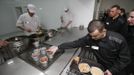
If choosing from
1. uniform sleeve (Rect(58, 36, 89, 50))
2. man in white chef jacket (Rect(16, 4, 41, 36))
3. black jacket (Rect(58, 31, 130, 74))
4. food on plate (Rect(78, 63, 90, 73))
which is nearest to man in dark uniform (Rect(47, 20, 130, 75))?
black jacket (Rect(58, 31, 130, 74))

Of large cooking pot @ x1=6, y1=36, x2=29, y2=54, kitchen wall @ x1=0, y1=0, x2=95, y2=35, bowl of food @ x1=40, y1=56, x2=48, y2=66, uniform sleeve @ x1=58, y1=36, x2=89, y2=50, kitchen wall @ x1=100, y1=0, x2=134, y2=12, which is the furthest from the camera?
kitchen wall @ x1=100, y1=0, x2=134, y2=12

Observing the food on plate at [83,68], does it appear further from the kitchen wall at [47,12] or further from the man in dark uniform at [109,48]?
the kitchen wall at [47,12]

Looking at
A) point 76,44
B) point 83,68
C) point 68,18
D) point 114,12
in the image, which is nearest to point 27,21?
point 68,18

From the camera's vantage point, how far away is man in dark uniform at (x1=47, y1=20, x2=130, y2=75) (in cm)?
105

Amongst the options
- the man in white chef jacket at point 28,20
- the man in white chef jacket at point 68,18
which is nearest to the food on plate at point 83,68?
the man in white chef jacket at point 28,20

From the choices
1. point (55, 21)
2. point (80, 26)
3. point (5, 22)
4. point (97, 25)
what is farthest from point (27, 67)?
point (5, 22)

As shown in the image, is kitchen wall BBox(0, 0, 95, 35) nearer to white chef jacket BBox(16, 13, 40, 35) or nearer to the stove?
white chef jacket BBox(16, 13, 40, 35)

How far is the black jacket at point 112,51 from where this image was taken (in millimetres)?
1093

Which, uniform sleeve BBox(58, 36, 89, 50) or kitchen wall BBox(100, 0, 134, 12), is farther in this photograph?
kitchen wall BBox(100, 0, 134, 12)

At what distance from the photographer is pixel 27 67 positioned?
1067mm

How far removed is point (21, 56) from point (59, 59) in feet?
1.45

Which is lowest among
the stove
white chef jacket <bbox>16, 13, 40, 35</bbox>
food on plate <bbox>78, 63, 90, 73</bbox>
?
food on plate <bbox>78, 63, 90, 73</bbox>

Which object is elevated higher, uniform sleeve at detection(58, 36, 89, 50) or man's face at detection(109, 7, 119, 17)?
man's face at detection(109, 7, 119, 17)

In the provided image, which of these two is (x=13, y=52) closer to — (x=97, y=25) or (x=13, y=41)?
(x=13, y=41)
